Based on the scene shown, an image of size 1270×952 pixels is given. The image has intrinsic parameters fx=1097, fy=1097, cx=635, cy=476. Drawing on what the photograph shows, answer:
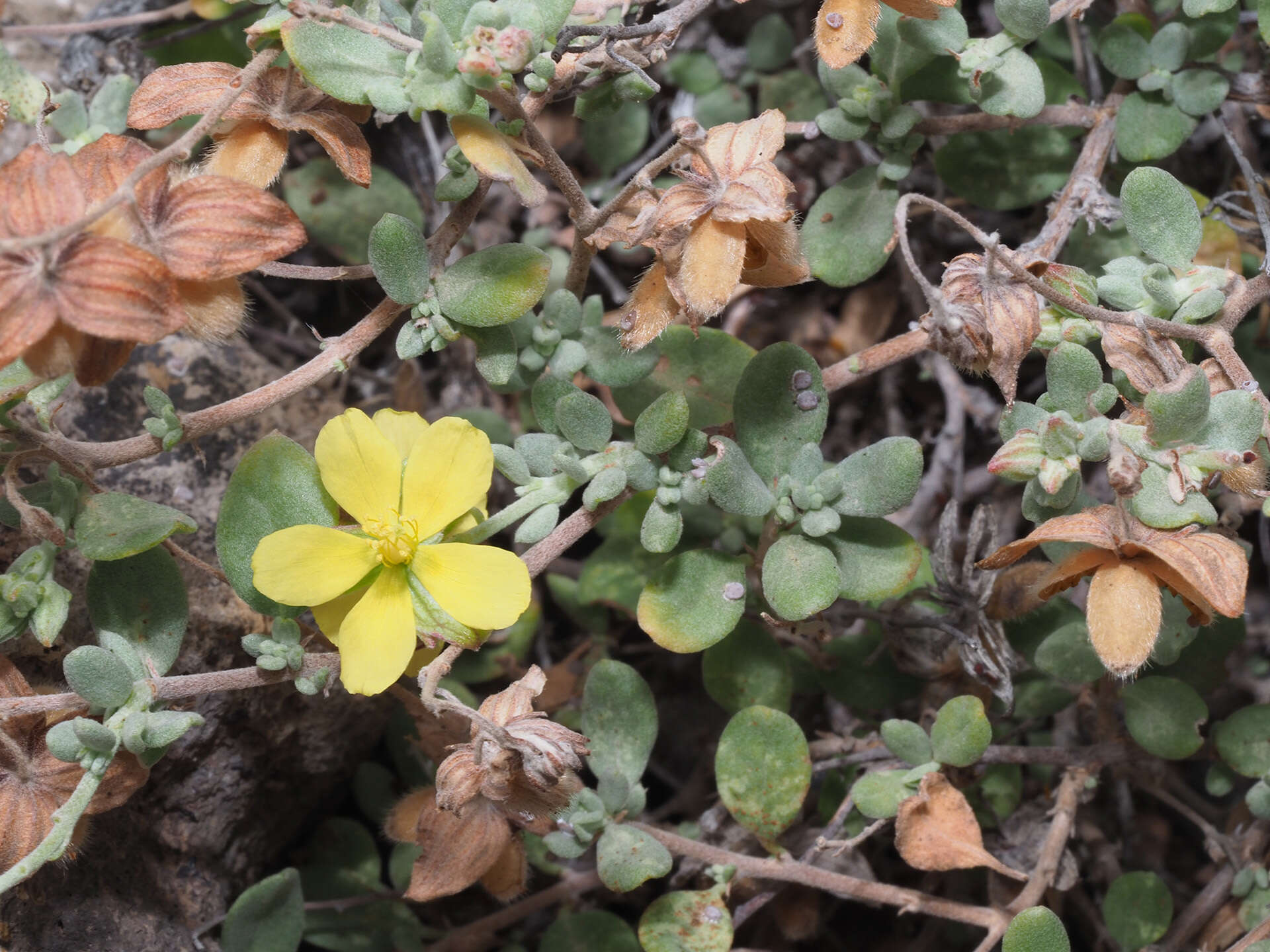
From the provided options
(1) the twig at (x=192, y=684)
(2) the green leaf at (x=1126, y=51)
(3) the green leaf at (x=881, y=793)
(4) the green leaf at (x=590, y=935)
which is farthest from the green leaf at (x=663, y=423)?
(2) the green leaf at (x=1126, y=51)

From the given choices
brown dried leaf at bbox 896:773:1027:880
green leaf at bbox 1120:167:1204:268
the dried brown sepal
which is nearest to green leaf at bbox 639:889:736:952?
brown dried leaf at bbox 896:773:1027:880

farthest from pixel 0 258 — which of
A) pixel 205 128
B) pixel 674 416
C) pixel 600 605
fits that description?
pixel 600 605

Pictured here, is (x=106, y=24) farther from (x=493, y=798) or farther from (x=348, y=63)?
(x=493, y=798)

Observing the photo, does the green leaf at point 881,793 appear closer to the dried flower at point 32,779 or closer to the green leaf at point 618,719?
the green leaf at point 618,719

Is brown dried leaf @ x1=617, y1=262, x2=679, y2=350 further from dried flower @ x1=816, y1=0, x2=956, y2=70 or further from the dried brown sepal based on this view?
the dried brown sepal

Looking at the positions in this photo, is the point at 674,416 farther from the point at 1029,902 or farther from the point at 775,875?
the point at 1029,902

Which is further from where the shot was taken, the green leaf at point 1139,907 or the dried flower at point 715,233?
the green leaf at point 1139,907
